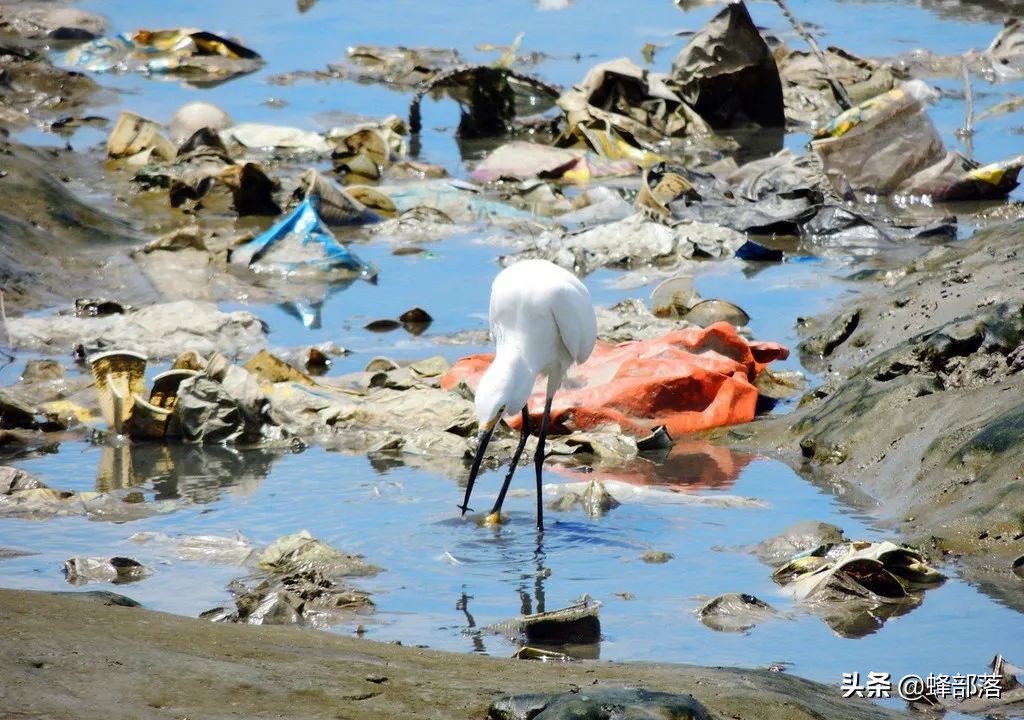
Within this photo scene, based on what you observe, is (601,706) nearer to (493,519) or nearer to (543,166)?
(493,519)

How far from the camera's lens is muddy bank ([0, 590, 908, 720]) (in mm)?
3295

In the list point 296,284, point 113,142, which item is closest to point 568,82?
point 113,142

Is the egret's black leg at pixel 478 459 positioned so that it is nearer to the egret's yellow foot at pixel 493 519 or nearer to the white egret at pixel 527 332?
the white egret at pixel 527 332

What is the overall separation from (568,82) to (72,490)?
1236 cm

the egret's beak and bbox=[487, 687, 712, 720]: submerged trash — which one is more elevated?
bbox=[487, 687, 712, 720]: submerged trash

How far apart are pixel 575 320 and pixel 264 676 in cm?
302

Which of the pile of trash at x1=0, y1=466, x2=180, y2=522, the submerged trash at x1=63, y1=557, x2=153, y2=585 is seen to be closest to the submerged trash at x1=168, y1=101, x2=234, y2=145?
the pile of trash at x1=0, y1=466, x2=180, y2=522

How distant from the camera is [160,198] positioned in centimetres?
1299

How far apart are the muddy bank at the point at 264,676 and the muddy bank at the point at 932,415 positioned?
159cm

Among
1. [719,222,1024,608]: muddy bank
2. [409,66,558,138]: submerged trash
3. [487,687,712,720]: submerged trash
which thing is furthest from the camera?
[409,66,558,138]: submerged trash

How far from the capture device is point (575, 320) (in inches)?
249

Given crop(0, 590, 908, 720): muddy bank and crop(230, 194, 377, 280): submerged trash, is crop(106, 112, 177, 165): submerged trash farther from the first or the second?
crop(0, 590, 908, 720): muddy bank

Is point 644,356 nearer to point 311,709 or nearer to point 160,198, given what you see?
point 311,709

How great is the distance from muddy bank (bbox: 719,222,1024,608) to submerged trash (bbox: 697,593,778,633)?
79 cm
